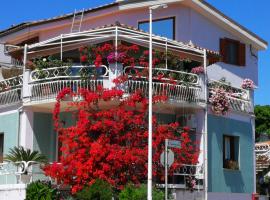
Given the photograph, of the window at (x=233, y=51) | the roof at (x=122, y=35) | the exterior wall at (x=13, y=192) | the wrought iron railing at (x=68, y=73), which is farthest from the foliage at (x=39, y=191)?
the window at (x=233, y=51)

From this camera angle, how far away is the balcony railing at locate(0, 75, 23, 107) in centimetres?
2683

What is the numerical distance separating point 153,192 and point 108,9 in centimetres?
1153

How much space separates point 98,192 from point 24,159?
4.34 metres

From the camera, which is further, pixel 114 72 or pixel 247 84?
pixel 247 84

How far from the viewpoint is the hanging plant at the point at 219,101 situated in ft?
86.4

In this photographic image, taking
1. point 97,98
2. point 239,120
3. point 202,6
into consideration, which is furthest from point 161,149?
point 202,6

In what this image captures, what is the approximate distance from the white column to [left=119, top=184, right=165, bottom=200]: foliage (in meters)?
5.59

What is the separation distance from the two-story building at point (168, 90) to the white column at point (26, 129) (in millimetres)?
41

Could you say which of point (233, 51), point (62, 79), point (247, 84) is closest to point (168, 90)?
point (62, 79)

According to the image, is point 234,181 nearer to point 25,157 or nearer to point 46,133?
point 46,133

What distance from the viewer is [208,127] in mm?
26141

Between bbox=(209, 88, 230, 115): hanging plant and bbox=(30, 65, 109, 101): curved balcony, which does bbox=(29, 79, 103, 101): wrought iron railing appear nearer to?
bbox=(30, 65, 109, 101): curved balcony

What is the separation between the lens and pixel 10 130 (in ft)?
88.4

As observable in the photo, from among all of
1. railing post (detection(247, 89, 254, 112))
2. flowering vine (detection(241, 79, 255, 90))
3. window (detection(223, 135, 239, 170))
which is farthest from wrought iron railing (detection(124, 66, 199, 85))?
railing post (detection(247, 89, 254, 112))
